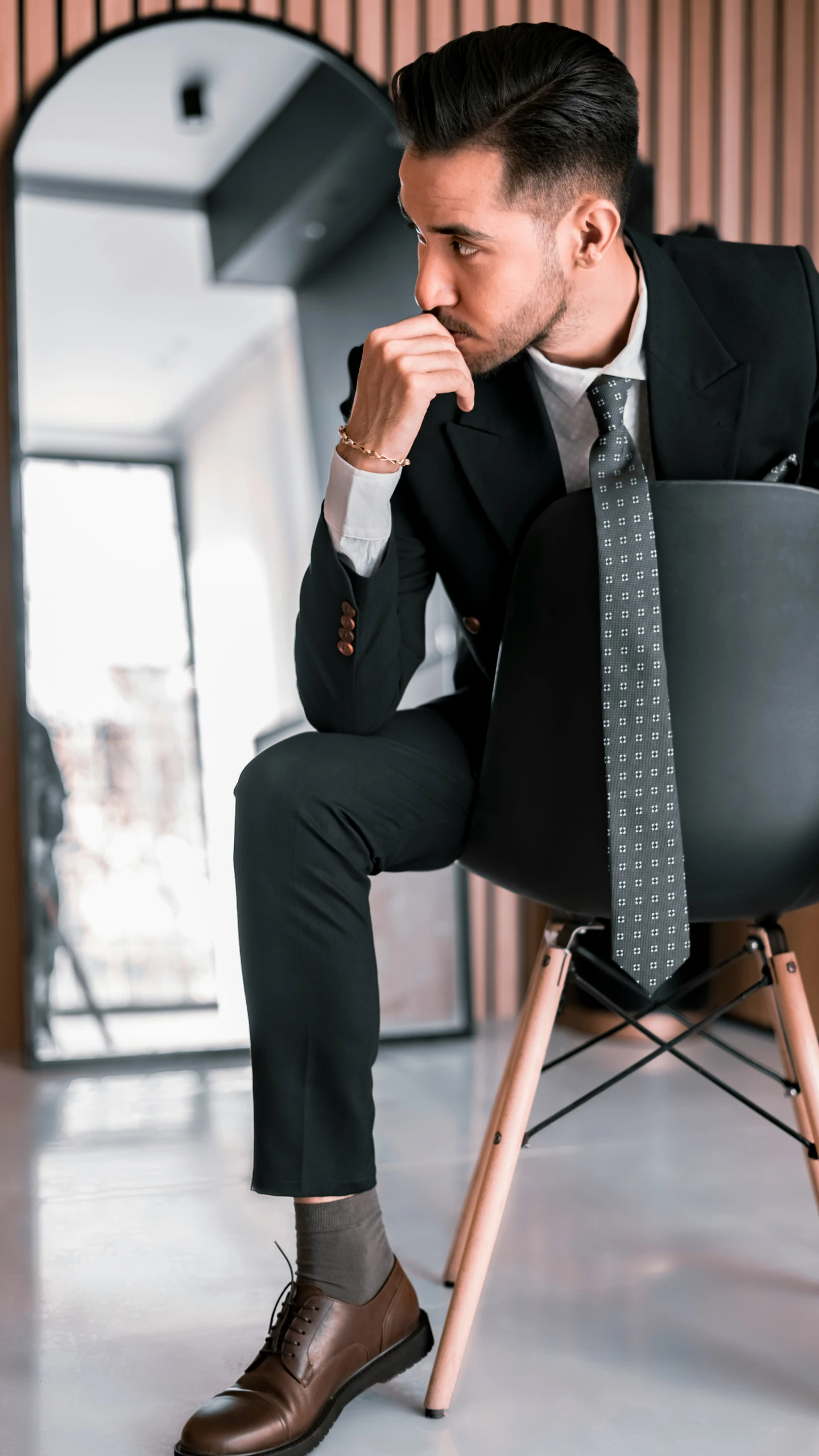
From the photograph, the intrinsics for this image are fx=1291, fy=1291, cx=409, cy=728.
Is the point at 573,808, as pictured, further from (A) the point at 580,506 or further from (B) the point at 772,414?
(B) the point at 772,414

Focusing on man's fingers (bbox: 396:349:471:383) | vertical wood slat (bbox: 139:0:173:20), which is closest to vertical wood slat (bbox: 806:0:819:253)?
vertical wood slat (bbox: 139:0:173:20)

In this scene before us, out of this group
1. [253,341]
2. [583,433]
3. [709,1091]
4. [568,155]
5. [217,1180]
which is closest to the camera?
[568,155]

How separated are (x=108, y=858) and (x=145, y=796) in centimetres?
14

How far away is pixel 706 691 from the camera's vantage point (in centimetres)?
110

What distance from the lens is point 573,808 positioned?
3.73 ft

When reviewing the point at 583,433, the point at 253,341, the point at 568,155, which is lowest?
the point at 583,433

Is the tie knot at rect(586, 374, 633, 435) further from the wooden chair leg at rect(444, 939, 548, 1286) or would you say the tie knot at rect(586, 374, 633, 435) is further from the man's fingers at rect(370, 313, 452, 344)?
the wooden chair leg at rect(444, 939, 548, 1286)

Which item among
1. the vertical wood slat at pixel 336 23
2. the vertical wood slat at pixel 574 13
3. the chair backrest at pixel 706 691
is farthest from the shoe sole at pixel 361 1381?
the vertical wood slat at pixel 574 13

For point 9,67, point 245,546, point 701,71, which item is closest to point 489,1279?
point 245,546

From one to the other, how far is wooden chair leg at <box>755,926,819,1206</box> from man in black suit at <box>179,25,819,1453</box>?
34 cm

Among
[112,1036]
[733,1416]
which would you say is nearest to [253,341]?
[112,1036]

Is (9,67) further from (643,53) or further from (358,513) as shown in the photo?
(358,513)

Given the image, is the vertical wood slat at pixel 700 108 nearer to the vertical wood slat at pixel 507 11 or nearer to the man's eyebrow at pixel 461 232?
the vertical wood slat at pixel 507 11

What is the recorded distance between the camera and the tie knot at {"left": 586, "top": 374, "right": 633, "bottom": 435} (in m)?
1.20
